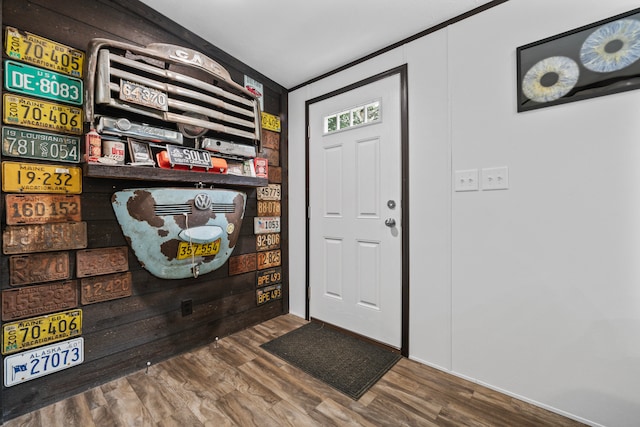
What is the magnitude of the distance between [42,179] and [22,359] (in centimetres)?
84

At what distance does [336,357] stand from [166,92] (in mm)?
1918

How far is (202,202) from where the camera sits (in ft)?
5.41

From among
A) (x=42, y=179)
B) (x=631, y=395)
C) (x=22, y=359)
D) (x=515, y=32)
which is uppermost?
(x=515, y=32)

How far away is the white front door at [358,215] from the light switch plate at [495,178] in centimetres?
51

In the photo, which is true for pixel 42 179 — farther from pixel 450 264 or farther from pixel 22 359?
pixel 450 264

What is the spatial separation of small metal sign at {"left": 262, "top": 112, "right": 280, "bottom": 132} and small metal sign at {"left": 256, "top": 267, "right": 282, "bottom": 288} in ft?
4.12

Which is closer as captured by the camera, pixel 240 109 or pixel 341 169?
pixel 240 109

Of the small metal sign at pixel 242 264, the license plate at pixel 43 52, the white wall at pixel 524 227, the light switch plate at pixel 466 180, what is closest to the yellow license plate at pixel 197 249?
the small metal sign at pixel 242 264

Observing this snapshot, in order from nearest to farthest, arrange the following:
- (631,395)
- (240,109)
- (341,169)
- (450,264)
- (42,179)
Answer: (631,395), (42,179), (450,264), (240,109), (341,169)

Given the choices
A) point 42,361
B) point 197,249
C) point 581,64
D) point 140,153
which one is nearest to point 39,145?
point 140,153

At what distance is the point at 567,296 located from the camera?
1343 millimetres

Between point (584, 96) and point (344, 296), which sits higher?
point (584, 96)

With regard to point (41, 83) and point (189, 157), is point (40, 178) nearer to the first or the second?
point (41, 83)

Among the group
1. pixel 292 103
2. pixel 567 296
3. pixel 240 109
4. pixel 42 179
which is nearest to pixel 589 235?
pixel 567 296
